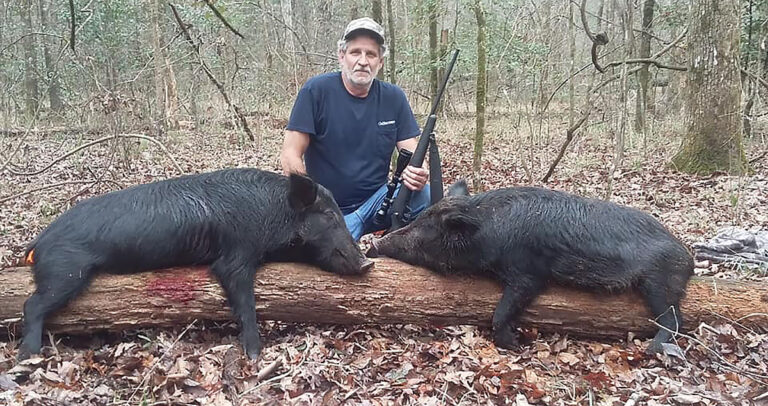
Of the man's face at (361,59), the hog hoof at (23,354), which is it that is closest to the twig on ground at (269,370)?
the hog hoof at (23,354)

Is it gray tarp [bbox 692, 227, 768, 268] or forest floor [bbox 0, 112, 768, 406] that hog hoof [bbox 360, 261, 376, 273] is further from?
gray tarp [bbox 692, 227, 768, 268]

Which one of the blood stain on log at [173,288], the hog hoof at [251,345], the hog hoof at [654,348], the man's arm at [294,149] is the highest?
the man's arm at [294,149]

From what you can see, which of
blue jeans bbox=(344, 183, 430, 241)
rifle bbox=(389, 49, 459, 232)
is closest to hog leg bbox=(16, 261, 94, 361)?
blue jeans bbox=(344, 183, 430, 241)

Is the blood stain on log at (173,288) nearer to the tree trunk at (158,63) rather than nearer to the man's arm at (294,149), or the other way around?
the man's arm at (294,149)

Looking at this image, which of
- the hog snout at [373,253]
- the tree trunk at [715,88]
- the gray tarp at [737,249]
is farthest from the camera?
the tree trunk at [715,88]

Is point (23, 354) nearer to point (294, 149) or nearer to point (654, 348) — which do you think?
point (294, 149)

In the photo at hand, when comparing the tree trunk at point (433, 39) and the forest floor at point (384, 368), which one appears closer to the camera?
the forest floor at point (384, 368)

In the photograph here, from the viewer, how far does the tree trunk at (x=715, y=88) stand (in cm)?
825

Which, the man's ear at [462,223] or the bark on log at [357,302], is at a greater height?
the man's ear at [462,223]

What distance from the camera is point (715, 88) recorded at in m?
8.36

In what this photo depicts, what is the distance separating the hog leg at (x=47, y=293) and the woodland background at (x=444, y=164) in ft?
0.62

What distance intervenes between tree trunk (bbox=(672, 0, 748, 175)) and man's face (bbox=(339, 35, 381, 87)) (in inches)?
219

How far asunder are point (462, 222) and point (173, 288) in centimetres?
202

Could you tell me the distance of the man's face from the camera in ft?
17.1
